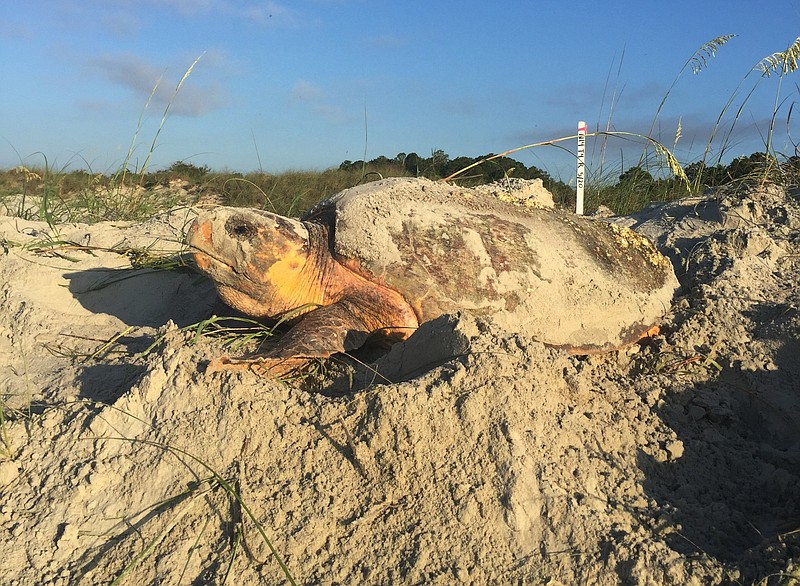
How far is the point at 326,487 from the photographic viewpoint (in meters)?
2.01

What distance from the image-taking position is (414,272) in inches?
126

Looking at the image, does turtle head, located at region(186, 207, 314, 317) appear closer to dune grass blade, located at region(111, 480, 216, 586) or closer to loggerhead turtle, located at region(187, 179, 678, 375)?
loggerhead turtle, located at region(187, 179, 678, 375)

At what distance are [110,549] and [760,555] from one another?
197cm

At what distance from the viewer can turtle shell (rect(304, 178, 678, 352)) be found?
10.4ft

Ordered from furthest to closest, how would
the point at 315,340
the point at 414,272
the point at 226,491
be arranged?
the point at 414,272
the point at 315,340
the point at 226,491

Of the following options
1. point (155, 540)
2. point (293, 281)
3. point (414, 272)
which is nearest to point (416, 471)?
point (155, 540)

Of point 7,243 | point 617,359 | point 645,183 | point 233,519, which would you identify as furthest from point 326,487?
point 645,183

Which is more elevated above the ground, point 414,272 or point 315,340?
point 414,272

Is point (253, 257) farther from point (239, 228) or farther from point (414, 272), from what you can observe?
point (414, 272)

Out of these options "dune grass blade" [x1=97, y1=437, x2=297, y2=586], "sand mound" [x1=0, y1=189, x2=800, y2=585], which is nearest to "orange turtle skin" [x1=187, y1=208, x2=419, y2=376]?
"sand mound" [x1=0, y1=189, x2=800, y2=585]

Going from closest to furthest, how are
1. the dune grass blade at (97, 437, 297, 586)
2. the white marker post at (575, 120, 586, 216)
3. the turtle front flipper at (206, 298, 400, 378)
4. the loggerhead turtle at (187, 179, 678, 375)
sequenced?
the dune grass blade at (97, 437, 297, 586)
the turtle front flipper at (206, 298, 400, 378)
the loggerhead turtle at (187, 179, 678, 375)
the white marker post at (575, 120, 586, 216)

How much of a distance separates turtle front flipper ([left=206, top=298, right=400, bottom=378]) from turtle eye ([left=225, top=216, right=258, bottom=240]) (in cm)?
55

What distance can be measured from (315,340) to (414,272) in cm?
65

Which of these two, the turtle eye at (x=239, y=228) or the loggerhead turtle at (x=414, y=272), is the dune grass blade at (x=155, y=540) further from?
the turtle eye at (x=239, y=228)
